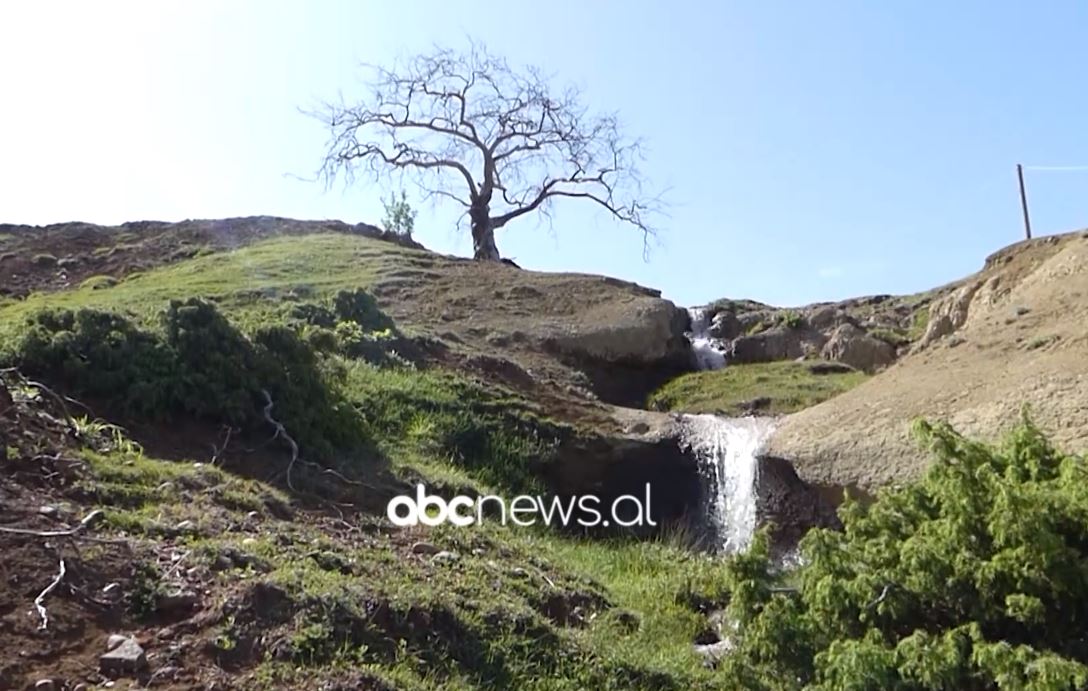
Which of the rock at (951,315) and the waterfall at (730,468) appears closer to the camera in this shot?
the waterfall at (730,468)

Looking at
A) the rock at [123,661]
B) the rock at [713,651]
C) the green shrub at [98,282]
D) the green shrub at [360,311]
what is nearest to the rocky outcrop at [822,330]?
the green shrub at [360,311]

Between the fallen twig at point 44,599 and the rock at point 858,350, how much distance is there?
12.5 meters

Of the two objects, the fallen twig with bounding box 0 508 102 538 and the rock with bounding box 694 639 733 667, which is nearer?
the fallen twig with bounding box 0 508 102 538

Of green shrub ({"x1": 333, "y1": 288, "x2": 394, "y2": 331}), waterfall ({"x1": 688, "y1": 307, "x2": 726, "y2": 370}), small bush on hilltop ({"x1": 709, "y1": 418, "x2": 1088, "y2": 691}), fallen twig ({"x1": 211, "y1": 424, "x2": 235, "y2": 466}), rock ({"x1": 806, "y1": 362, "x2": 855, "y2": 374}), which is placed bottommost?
small bush on hilltop ({"x1": 709, "y1": 418, "x2": 1088, "y2": 691})

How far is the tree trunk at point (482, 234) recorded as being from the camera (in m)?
25.3

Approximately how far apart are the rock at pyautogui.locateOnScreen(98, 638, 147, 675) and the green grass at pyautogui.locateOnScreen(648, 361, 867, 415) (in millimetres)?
9406

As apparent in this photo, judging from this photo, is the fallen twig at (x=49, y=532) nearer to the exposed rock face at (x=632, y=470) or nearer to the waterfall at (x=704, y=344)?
the exposed rock face at (x=632, y=470)

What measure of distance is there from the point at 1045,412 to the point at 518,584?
16.2 feet

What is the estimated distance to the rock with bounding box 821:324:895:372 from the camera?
16.0 meters

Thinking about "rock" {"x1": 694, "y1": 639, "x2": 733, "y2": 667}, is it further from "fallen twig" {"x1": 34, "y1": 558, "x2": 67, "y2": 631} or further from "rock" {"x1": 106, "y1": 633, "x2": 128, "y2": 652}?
"fallen twig" {"x1": 34, "y1": 558, "x2": 67, "y2": 631}

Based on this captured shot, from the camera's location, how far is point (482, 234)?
25.4m

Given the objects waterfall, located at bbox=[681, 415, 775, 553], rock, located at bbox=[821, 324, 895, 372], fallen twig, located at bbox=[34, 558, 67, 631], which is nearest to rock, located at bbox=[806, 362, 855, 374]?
rock, located at bbox=[821, 324, 895, 372]

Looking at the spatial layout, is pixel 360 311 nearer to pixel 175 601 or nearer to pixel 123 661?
pixel 175 601

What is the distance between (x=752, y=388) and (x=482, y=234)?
12082 millimetres
